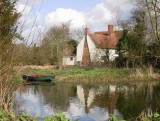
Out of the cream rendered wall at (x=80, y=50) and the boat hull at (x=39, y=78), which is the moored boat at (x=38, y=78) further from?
the cream rendered wall at (x=80, y=50)

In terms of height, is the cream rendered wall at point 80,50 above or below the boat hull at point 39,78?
above

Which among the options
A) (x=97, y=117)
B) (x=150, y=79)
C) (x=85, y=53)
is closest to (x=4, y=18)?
(x=97, y=117)

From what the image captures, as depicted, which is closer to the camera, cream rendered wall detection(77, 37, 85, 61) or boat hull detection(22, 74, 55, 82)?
boat hull detection(22, 74, 55, 82)

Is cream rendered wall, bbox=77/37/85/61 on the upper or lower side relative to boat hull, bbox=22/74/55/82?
upper

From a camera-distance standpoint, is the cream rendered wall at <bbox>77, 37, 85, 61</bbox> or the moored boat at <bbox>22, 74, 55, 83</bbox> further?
the cream rendered wall at <bbox>77, 37, 85, 61</bbox>

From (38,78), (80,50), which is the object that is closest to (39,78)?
(38,78)

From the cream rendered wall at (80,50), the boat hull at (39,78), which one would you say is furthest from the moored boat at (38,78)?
the cream rendered wall at (80,50)

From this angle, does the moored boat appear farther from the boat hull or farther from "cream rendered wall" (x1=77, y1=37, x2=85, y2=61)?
"cream rendered wall" (x1=77, y1=37, x2=85, y2=61)

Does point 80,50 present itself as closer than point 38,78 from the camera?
No

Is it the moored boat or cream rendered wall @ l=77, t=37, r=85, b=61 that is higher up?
cream rendered wall @ l=77, t=37, r=85, b=61

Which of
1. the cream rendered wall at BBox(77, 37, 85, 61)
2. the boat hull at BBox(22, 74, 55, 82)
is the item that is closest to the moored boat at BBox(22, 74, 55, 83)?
the boat hull at BBox(22, 74, 55, 82)

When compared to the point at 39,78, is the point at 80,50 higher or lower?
higher

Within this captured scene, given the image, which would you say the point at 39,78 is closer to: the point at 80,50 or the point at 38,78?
the point at 38,78

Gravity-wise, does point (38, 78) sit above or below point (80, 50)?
below
